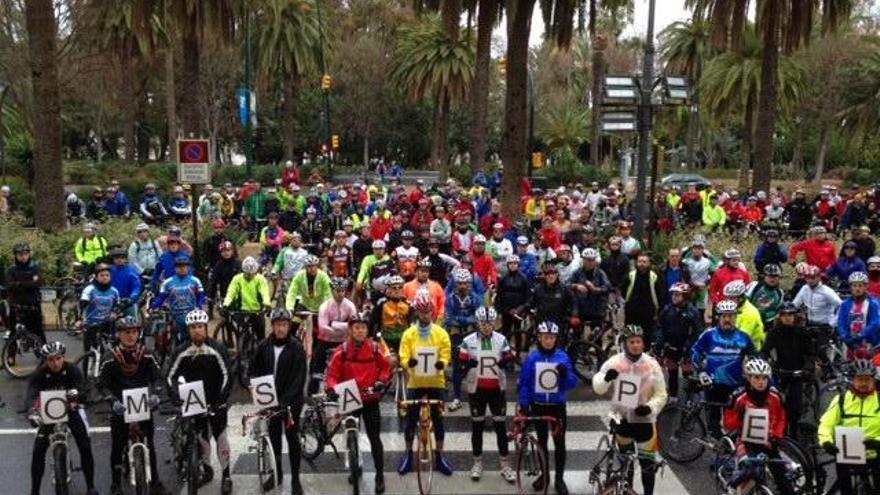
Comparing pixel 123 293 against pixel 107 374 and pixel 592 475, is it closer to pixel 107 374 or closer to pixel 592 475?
pixel 107 374

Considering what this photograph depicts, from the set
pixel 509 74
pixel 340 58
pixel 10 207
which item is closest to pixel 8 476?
pixel 509 74

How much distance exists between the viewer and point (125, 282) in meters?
13.0

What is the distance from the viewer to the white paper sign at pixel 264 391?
27.3 feet

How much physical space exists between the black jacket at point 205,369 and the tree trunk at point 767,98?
20.4 meters

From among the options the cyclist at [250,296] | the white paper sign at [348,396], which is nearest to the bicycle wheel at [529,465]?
the white paper sign at [348,396]

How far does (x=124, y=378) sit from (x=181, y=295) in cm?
389

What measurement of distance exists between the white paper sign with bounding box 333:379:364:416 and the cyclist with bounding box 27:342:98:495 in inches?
101

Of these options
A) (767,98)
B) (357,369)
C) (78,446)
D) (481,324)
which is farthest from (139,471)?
(767,98)

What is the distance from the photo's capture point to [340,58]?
6034 centimetres

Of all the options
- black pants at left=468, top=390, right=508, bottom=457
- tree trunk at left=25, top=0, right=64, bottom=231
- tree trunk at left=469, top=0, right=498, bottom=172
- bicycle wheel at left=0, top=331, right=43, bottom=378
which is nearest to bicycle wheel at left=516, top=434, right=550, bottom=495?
black pants at left=468, top=390, right=508, bottom=457

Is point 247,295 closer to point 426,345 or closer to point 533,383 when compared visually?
point 426,345

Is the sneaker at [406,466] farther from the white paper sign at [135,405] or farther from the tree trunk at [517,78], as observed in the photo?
the tree trunk at [517,78]

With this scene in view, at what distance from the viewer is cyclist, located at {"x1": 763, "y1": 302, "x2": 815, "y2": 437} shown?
9844mm

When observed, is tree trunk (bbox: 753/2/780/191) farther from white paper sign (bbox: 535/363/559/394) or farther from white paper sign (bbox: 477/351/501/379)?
white paper sign (bbox: 535/363/559/394)
